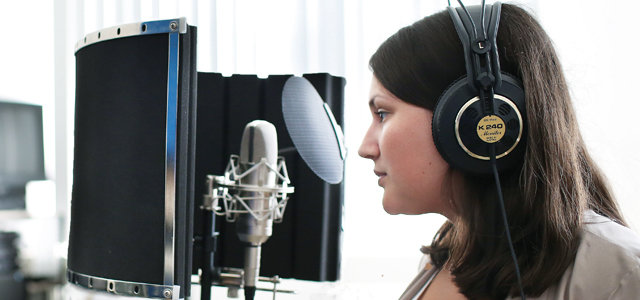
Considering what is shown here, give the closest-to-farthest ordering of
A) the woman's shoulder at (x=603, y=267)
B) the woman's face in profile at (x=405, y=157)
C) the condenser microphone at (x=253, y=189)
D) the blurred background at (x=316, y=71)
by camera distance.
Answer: the woman's shoulder at (x=603, y=267) → the woman's face in profile at (x=405, y=157) → the condenser microphone at (x=253, y=189) → the blurred background at (x=316, y=71)

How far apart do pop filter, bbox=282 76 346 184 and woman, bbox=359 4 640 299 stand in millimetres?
159

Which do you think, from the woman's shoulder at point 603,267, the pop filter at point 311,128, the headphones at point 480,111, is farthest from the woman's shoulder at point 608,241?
the pop filter at point 311,128

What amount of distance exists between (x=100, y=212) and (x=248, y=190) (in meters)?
0.22

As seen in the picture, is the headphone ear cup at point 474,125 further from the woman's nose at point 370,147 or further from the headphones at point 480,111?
the woman's nose at point 370,147

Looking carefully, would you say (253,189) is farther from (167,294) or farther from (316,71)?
(316,71)

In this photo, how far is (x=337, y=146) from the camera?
889mm

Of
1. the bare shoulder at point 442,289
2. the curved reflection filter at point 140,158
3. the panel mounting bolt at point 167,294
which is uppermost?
the curved reflection filter at point 140,158

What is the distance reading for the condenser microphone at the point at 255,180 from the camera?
2.61 ft

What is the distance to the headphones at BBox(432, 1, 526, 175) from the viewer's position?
56 cm

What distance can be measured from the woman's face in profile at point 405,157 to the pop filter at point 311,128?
0.16 m

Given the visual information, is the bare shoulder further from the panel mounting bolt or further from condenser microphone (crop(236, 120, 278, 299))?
the panel mounting bolt

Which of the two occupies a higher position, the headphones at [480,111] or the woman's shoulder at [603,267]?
the headphones at [480,111]

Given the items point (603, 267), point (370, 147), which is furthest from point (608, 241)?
point (370, 147)

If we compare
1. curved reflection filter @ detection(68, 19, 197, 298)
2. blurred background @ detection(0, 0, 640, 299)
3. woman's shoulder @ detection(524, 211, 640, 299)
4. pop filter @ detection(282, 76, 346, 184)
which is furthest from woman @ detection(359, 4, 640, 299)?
blurred background @ detection(0, 0, 640, 299)
